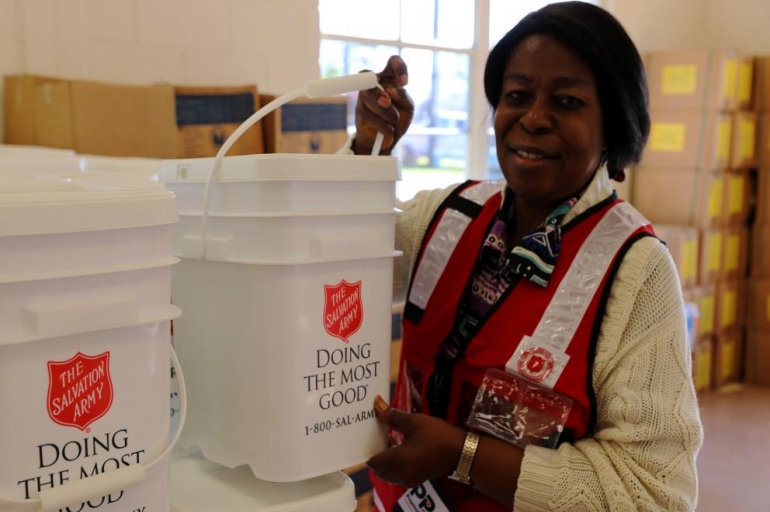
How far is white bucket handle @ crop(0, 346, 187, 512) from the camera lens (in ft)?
1.97

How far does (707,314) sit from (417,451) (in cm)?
358

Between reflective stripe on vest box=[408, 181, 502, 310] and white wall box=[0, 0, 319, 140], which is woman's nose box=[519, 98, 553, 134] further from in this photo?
white wall box=[0, 0, 319, 140]

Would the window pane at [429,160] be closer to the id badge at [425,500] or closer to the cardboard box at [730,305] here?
the cardboard box at [730,305]

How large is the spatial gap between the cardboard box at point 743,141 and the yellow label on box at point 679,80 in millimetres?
358

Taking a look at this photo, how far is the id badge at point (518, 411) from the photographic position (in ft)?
3.39

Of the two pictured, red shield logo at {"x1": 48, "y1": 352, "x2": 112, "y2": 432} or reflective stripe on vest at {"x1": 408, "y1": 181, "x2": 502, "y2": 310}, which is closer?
red shield logo at {"x1": 48, "y1": 352, "x2": 112, "y2": 432}

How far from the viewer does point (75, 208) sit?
0.60 metres

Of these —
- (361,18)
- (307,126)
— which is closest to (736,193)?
(361,18)

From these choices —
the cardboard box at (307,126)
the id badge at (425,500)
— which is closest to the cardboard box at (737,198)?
the cardboard box at (307,126)

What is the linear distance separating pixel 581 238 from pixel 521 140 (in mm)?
179

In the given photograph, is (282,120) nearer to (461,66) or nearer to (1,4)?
(1,4)

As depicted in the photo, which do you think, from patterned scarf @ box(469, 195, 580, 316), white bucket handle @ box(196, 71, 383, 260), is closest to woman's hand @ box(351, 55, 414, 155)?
white bucket handle @ box(196, 71, 383, 260)

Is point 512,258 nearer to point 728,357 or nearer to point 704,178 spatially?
point 704,178

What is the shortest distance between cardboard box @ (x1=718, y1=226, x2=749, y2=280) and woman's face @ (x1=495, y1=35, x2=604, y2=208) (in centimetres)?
338
